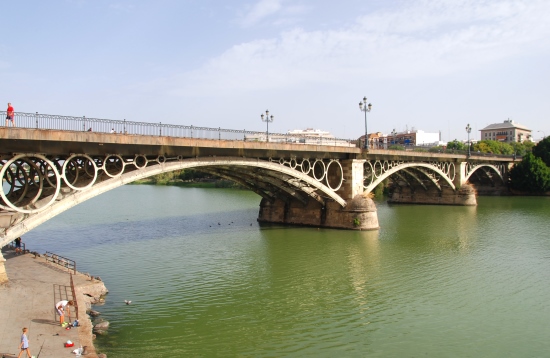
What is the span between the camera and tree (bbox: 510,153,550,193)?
6150 centimetres

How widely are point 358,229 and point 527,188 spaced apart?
4274 centimetres

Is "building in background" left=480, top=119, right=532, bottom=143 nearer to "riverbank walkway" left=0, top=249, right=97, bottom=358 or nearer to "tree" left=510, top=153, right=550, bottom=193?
"tree" left=510, top=153, right=550, bottom=193

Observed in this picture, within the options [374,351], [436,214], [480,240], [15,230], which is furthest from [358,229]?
[15,230]

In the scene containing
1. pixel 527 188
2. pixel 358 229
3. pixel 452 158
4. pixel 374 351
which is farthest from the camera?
pixel 527 188

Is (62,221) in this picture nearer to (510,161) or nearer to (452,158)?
(452,158)

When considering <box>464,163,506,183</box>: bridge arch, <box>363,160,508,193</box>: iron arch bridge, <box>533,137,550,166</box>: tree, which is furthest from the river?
<box>533,137,550,166</box>: tree

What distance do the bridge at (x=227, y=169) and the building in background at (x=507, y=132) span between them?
349 feet

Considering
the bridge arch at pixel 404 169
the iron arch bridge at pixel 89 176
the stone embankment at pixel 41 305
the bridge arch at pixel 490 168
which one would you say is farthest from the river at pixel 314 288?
the bridge arch at pixel 490 168

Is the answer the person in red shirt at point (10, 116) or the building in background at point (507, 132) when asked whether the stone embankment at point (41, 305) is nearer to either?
the person in red shirt at point (10, 116)

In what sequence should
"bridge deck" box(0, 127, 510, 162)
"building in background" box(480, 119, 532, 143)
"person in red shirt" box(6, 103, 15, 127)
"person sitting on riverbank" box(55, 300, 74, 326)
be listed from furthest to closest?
"building in background" box(480, 119, 532, 143) < "bridge deck" box(0, 127, 510, 162) < "person in red shirt" box(6, 103, 15, 127) < "person sitting on riverbank" box(55, 300, 74, 326)

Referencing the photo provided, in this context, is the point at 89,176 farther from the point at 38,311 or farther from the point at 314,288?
the point at 314,288

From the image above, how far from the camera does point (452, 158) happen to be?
51375mm

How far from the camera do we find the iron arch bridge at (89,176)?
1521 cm

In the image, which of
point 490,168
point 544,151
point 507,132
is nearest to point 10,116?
point 490,168
